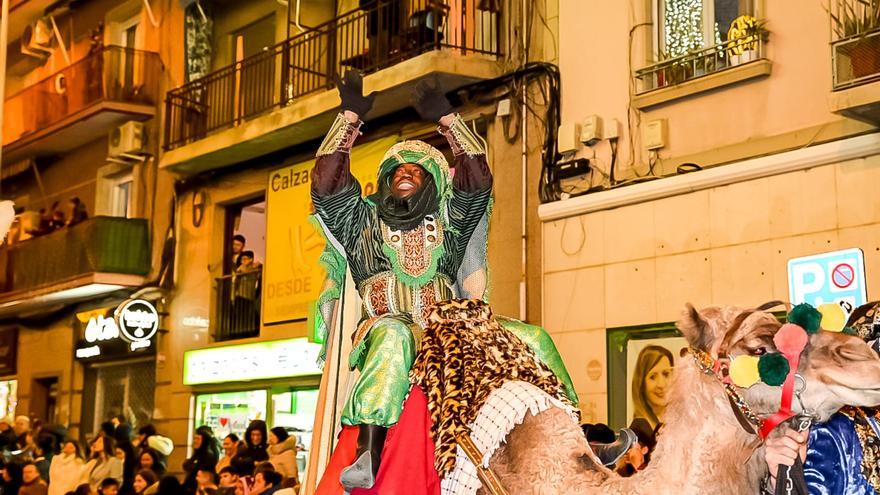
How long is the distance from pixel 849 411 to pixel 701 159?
7154 mm

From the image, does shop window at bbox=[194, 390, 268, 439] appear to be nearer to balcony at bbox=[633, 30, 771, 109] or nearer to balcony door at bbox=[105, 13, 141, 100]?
balcony door at bbox=[105, 13, 141, 100]

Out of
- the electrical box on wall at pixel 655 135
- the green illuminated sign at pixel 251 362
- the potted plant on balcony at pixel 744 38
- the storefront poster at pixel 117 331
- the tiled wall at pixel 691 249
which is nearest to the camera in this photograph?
the tiled wall at pixel 691 249

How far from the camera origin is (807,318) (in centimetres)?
402

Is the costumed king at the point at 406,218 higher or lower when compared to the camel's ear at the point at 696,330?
higher

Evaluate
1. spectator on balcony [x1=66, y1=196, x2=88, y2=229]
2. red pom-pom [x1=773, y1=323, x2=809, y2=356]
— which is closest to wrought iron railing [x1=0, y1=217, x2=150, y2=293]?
spectator on balcony [x1=66, y1=196, x2=88, y2=229]

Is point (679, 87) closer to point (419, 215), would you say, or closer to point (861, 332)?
point (419, 215)

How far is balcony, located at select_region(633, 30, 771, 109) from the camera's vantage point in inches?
428

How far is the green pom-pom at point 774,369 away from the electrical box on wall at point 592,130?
331 inches

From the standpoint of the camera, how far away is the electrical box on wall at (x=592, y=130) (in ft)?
40.2

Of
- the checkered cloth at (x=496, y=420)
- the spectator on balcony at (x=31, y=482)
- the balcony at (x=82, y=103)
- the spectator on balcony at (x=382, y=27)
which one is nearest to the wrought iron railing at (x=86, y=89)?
the balcony at (x=82, y=103)

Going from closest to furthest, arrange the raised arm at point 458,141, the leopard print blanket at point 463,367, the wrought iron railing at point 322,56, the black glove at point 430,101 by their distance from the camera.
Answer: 1. the leopard print blanket at point 463,367
2. the raised arm at point 458,141
3. the black glove at point 430,101
4. the wrought iron railing at point 322,56

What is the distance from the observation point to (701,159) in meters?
11.3

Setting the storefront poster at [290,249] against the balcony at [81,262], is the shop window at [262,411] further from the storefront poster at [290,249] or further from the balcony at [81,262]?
the balcony at [81,262]

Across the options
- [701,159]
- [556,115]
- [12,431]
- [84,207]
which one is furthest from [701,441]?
[84,207]
